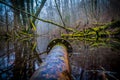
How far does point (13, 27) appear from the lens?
1616 cm

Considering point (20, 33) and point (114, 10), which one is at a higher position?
point (114, 10)

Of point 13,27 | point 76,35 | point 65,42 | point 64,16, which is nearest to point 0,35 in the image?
point 13,27

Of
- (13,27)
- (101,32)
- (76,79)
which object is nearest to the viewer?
(76,79)

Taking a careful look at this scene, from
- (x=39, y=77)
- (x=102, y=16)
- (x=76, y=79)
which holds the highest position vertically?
(x=102, y=16)

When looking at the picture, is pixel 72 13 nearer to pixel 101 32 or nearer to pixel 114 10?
pixel 114 10

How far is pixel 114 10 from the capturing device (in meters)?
23.9

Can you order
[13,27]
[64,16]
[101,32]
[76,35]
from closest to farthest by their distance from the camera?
[101,32]
[76,35]
[13,27]
[64,16]

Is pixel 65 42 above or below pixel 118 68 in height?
above

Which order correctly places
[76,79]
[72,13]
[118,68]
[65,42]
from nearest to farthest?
[76,79] < [118,68] < [65,42] < [72,13]

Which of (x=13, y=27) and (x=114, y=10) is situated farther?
(x=114, y=10)

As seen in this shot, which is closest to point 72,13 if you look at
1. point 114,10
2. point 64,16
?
point 64,16

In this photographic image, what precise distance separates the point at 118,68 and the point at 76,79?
110 centimetres

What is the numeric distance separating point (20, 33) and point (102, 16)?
1562 centimetres

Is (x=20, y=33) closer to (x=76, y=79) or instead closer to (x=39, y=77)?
(x=76, y=79)
